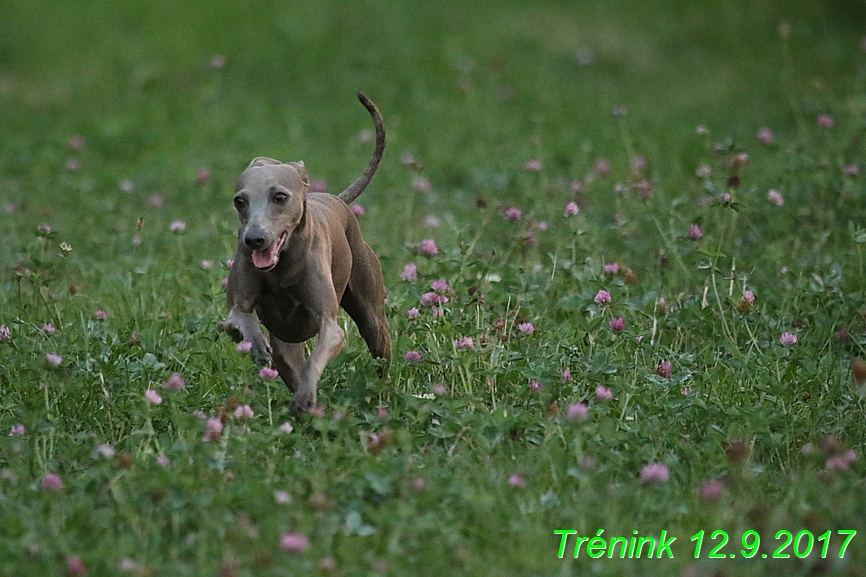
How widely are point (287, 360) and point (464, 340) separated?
2.35 ft

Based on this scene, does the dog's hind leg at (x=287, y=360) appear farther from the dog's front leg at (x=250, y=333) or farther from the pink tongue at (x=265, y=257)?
the pink tongue at (x=265, y=257)

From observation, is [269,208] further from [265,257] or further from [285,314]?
[285,314]

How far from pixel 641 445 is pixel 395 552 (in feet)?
3.96

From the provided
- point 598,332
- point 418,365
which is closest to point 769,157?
point 598,332

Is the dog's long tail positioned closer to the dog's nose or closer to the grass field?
the grass field

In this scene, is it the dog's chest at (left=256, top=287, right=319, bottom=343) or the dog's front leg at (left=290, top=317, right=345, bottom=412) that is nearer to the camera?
the dog's front leg at (left=290, top=317, right=345, bottom=412)

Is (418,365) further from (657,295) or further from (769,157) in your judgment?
(769,157)

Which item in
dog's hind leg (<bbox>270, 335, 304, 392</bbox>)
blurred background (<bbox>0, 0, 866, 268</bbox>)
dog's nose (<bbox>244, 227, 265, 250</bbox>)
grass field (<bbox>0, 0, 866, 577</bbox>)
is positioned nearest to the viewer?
grass field (<bbox>0, 0, 866, 577</bbox>)

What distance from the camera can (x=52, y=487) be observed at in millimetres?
3711

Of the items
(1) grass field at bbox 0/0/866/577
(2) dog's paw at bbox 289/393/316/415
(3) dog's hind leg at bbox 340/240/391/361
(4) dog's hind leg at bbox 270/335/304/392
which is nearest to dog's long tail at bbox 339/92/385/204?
(3) dog's hind leg at bbox 340/240/391/361

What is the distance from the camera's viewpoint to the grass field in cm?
359

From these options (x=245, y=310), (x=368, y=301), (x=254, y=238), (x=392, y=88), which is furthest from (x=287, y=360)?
(x=392, y=88)

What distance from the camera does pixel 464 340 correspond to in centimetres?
488

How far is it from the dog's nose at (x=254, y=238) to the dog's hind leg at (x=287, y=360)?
89 cm
